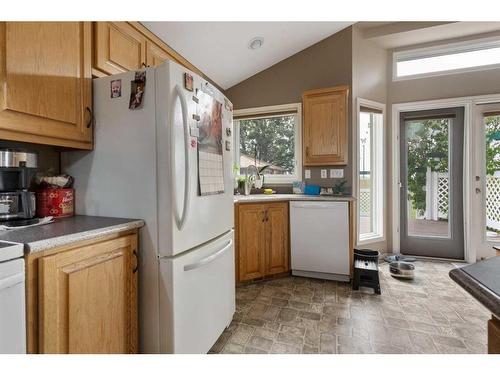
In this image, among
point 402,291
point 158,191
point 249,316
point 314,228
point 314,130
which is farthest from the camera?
point 314,130

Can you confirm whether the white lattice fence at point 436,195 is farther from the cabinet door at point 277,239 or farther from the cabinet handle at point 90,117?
the cabinet handle at point 90,117

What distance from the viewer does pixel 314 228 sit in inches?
102

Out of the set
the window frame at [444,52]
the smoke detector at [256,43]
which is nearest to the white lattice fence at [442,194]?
the window frame at [444,52]

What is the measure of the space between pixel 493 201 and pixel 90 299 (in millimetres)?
4149

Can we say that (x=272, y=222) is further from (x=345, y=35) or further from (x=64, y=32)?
(x=345, y=35)

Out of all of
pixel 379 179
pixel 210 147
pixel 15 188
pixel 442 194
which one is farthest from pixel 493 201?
pixel 15 188

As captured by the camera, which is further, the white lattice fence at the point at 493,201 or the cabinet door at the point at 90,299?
the white lattice fence at the point at 493,201

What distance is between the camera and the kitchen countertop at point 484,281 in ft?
1.55

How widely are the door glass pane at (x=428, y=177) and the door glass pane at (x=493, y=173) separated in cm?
40

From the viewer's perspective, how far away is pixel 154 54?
197cm

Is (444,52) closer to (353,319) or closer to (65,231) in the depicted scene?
(353,319)

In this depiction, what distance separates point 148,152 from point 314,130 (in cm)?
216
